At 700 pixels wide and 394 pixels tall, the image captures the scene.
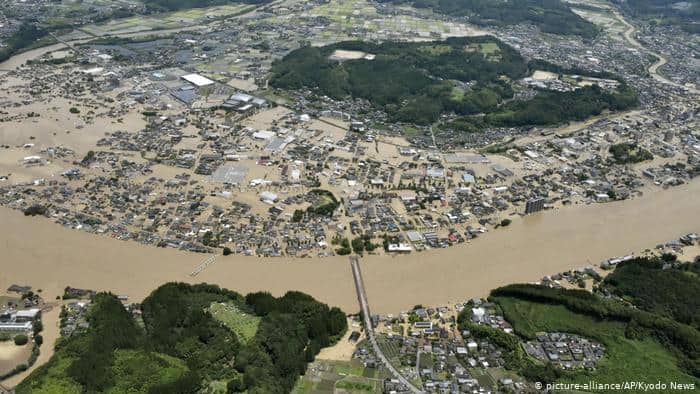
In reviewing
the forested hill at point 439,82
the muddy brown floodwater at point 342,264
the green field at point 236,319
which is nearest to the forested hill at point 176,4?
Result: the forested hill at point 439,82

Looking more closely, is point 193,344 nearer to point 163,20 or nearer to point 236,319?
point 236,319

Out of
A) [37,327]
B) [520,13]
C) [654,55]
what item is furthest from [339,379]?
[520,13]

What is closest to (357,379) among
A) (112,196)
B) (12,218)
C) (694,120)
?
(112,196)

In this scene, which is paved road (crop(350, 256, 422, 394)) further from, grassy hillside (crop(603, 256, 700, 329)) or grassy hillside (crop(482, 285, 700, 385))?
grassy hillside (crop(603, 256, 700, 329))

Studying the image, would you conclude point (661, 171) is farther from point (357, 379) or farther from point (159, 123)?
point (159, 123)

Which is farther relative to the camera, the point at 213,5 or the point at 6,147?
the point at 213,5

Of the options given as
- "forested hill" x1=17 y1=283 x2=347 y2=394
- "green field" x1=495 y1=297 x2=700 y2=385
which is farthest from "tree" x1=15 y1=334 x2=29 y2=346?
"green field" x1=495 y1=297 x2=700 y2=385
